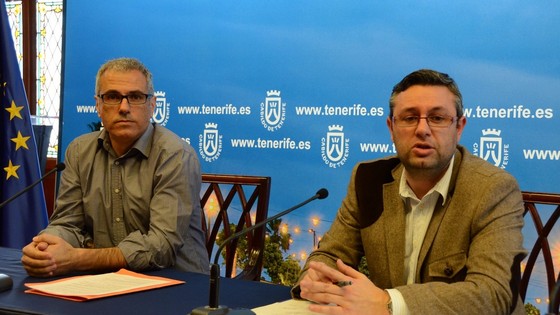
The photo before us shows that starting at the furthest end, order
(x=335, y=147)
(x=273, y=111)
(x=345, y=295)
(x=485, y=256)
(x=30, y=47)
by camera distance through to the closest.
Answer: (x=30, y=47), (x=273, y=111), (x=335, y=147), (x=485, y=256), (x=345, y=295)

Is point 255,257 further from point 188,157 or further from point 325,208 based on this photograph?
point 325,208

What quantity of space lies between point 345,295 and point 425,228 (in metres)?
0.49

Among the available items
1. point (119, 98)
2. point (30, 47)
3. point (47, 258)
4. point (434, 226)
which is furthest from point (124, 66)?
point (30, 47)

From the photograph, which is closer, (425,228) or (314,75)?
(425,228)

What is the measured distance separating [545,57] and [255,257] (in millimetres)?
1710

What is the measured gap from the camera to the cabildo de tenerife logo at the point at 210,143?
427 cm

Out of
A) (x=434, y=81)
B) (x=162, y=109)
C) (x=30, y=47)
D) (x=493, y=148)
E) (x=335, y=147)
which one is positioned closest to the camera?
(x=434, y=81)

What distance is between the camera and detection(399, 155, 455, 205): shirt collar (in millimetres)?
1992

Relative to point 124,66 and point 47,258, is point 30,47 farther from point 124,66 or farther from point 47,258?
point 47,258

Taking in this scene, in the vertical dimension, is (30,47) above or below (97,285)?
above

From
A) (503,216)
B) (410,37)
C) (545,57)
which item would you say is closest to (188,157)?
(503,216)

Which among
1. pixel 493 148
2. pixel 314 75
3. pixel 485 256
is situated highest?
pixel 314 75

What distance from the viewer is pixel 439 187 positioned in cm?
200

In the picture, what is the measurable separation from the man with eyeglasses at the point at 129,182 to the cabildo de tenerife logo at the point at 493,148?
1532mm
